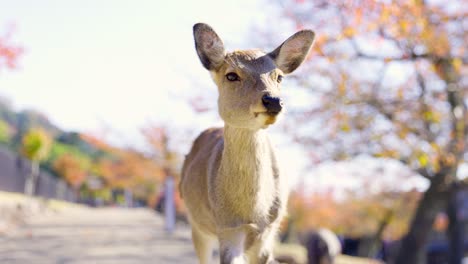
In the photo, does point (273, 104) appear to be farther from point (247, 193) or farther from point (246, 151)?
point (247, 193)

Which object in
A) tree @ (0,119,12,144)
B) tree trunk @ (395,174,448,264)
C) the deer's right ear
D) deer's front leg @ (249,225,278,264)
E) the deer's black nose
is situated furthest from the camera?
tree @ (0,119,12,144)

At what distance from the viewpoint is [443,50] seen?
1096 cm

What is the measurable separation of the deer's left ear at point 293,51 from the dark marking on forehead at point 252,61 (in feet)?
0.34

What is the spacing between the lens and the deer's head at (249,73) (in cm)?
330

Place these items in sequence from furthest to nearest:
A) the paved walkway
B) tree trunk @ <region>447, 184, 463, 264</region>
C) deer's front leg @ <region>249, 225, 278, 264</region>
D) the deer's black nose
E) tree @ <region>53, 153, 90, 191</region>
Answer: tree @ <region>53, 153, 90, 191</region> → tree trunk @ <region>447, 184, 463, 264</region> → the paved walkway → deer's front leg @ <region>249, 225, 278, 264</region> → the deer's black nose

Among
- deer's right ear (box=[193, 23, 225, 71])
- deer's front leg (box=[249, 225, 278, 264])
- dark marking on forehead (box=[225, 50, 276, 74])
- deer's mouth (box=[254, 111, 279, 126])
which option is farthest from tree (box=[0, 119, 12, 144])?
deer's mouth (box=[254, 111, 279, 126])

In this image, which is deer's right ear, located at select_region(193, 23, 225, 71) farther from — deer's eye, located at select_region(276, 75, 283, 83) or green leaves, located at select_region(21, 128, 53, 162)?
green leaves, located at select_region(21, 128, 53, 162)

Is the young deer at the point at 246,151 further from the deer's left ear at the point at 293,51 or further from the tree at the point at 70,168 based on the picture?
the tree at the point at 70,168

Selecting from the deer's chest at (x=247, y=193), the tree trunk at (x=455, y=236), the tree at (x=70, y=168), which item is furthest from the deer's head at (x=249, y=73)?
the tree at (x=70, y=168)

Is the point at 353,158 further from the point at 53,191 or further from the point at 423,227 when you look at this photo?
the point at 53,191

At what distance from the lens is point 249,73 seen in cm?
354

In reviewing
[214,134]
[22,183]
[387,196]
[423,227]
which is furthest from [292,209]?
[214,134]

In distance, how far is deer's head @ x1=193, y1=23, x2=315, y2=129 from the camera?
130 inches

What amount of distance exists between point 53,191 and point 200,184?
149 ft
